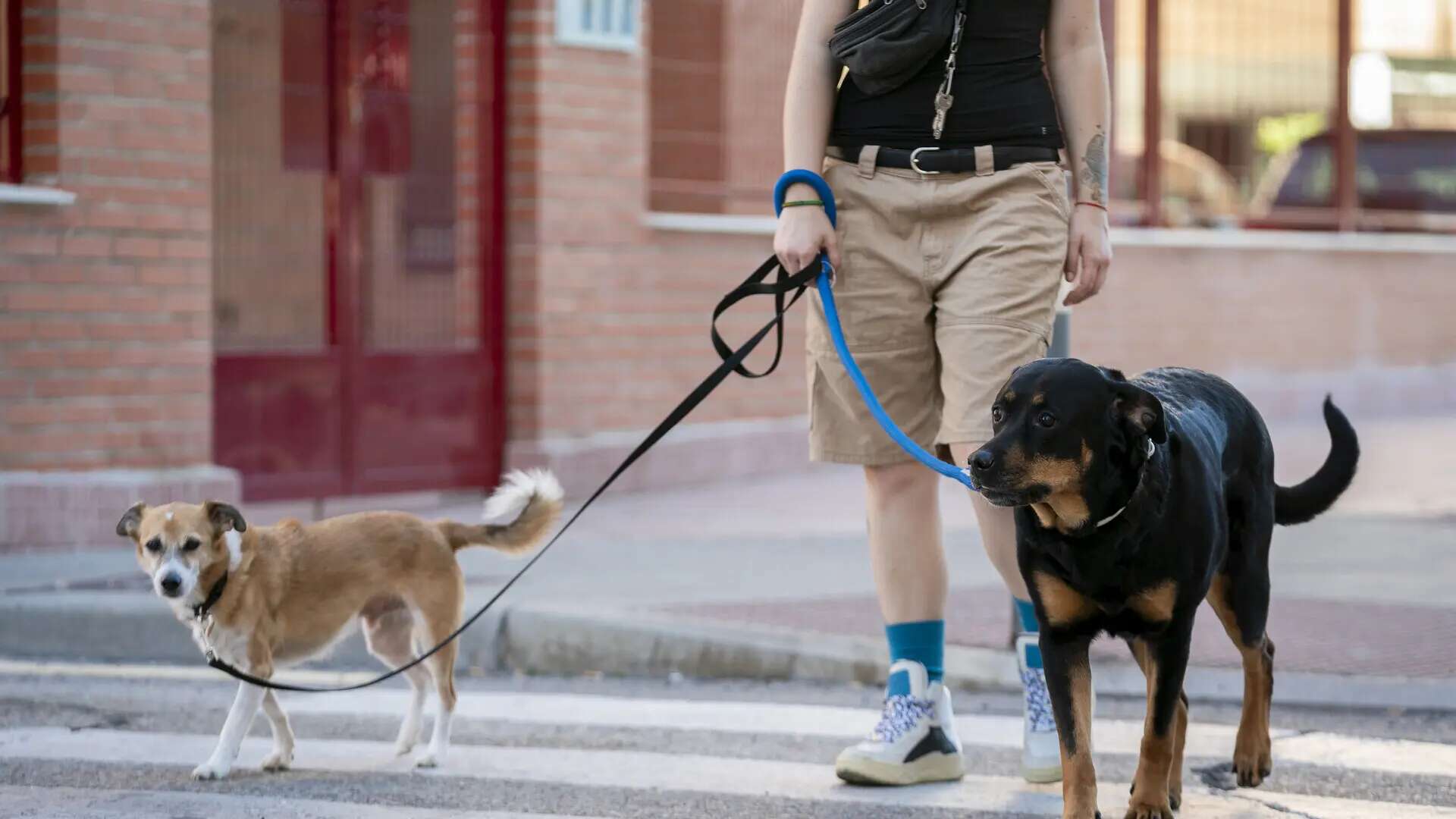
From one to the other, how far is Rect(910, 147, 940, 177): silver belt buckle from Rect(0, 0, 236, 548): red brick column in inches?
189

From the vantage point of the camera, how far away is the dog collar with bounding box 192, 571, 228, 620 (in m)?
4.75

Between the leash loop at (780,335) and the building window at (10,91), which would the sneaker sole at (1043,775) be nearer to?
the leash loop at (780,335)

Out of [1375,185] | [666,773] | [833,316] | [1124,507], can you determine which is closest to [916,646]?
[666,773]

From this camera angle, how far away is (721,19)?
10.6 metres

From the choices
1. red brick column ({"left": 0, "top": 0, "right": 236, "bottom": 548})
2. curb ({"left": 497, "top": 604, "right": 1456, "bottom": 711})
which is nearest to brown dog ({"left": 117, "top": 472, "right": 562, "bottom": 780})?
curb ({"left": 497, "top": 604, "right": 1456, "bottom": 711})

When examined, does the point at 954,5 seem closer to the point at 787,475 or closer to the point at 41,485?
the point at 41,485

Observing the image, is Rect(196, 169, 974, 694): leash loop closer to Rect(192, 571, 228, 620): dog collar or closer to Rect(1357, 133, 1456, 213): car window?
Rect(192, 571, 228, 620): dog collar

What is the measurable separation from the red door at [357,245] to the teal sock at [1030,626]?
5.16 meters

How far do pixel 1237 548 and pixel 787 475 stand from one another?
22.3 ft

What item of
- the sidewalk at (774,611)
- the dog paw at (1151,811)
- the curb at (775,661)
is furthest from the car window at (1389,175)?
the dog paw at (1151,811)

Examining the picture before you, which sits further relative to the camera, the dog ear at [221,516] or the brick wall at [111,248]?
the brick wall at [111,248]

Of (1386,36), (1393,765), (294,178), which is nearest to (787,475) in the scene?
(294,178)

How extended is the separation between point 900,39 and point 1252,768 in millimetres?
1889

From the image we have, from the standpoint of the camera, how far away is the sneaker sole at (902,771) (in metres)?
4.57
